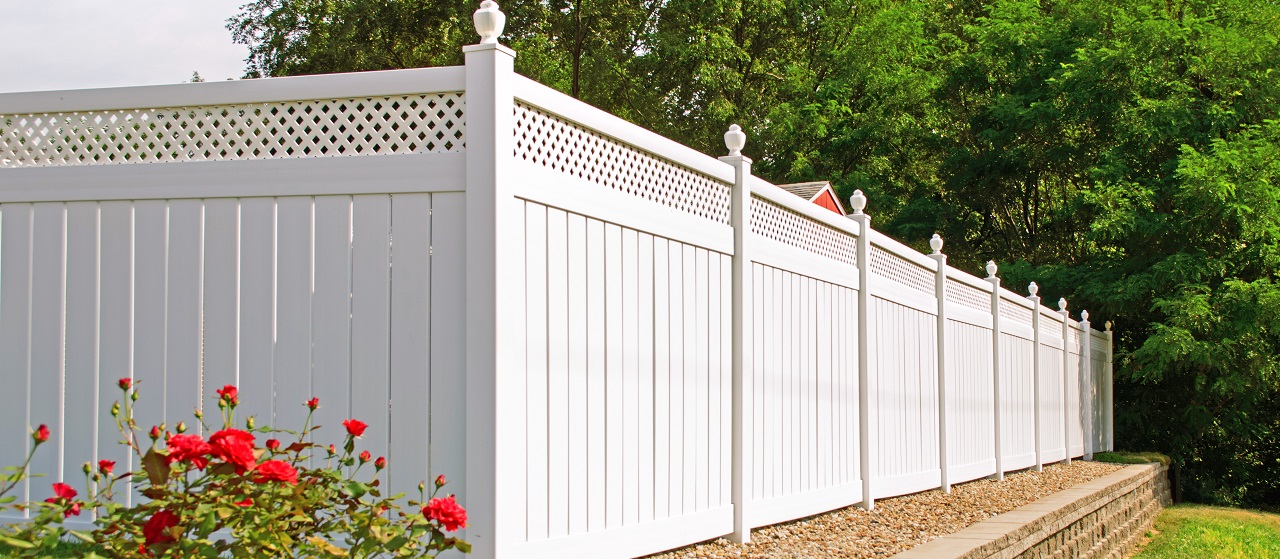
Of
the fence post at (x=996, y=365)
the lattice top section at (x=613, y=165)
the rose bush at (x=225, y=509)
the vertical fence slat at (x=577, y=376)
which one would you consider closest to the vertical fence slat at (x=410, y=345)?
the lattice top section at (x=613, y=165)

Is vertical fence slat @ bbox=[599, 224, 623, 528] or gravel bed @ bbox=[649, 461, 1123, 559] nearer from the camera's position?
vertical fence slat @ bbox=[599, 224, 623, 528]

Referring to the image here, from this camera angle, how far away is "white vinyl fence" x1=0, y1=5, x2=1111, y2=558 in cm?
429

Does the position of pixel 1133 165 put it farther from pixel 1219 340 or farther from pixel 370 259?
pixel 370 259

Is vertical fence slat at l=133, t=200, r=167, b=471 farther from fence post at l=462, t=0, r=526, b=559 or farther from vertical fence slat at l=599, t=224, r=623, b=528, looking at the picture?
vertical fence slat at l=599, t=224, r=623, b=528

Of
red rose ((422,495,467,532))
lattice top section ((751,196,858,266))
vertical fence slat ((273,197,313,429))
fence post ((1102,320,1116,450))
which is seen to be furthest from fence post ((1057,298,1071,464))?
red rose ((422,495,467,532))

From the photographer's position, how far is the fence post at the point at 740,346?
6.05 metres

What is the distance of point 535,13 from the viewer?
25.5 metres

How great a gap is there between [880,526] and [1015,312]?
6236mm

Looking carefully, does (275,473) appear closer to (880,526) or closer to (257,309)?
(257,309)

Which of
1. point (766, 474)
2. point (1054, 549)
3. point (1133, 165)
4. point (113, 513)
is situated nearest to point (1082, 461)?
point (1133, 165)

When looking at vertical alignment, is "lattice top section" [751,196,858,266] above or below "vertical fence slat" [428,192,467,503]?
above

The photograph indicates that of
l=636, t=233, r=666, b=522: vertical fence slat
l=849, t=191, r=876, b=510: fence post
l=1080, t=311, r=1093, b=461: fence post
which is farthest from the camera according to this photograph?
l=1080, t=311, r=1093, b=461: fence post

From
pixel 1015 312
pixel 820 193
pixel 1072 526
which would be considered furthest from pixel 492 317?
pixel 820 193

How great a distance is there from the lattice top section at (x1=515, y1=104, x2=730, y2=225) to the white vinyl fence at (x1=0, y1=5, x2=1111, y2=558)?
0.05 ft
